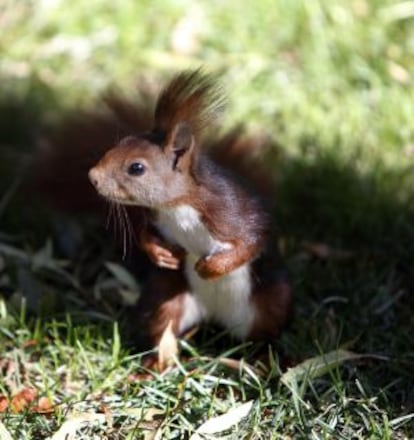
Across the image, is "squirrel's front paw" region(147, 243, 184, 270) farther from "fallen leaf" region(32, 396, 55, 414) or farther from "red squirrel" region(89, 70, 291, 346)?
"fallen leaf" region(32, 396, 55, 414)

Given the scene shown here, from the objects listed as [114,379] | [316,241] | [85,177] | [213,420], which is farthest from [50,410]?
[316,241]

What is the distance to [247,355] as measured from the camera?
2.69 m

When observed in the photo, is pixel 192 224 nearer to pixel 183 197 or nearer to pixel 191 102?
pixel 183 197

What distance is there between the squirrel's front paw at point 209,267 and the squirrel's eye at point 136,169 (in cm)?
27

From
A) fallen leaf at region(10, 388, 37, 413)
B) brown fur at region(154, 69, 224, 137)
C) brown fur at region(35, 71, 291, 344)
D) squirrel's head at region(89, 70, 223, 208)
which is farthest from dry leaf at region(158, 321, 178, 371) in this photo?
brown fur at region(154, 69, 224, 137)

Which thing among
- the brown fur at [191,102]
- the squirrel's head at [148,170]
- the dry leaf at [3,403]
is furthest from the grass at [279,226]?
the brown fur at [191,102]

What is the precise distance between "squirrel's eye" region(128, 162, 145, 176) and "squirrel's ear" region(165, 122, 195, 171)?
71 mm

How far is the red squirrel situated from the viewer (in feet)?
7.67

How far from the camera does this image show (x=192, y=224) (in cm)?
243

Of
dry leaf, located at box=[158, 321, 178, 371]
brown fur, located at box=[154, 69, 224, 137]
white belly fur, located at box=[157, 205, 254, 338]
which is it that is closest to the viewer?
brown fur, located at box=[154, 69, 224, 137]

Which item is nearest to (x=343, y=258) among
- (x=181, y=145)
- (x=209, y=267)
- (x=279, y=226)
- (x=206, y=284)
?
(x=279, y=226)

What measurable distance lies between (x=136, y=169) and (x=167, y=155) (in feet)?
0.25

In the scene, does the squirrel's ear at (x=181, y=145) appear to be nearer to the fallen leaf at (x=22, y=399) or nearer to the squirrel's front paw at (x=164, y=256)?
the squirrel's front paw at (x=164, y=256)

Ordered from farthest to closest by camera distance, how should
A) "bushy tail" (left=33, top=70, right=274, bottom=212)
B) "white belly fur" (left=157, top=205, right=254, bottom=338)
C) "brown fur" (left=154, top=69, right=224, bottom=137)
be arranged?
1. "bushy tail" (left=33, top=70, right=274, bottom=212)
2. "white belly fur" (left=157, top=205, right=254, bottom=338)
3. "brown fur" (left=154, top=69, right=224, bottom=137)
